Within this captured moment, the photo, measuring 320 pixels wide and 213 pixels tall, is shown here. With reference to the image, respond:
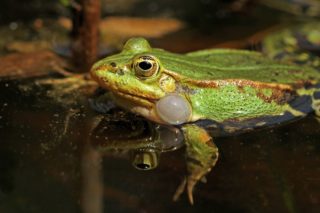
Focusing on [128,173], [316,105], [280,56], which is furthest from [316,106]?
[128,173]

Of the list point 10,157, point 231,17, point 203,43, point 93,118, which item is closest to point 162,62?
point 93,118

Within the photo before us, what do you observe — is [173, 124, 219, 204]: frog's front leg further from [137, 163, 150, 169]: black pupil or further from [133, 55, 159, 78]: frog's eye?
[133, 55, 159, 78]: frog's eye

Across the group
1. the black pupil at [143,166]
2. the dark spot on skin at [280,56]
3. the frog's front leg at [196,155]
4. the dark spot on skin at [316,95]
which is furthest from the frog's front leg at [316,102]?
the black pupil at [143,166]

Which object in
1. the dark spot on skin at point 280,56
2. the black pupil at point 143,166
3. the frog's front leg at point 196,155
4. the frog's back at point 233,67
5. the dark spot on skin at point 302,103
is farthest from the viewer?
the dark spot on skin at point 280,56

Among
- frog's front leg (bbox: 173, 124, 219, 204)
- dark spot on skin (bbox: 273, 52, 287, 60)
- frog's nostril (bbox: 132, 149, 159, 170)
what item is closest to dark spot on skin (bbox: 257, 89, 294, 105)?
frog's front leg (bbox: 173, 124, 219, 204)

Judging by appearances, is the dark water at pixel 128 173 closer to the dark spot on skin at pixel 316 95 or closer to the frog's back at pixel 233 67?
the dark spot on skin at pixel 316 95

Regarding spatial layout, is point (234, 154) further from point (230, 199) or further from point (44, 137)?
point (44, 137)
